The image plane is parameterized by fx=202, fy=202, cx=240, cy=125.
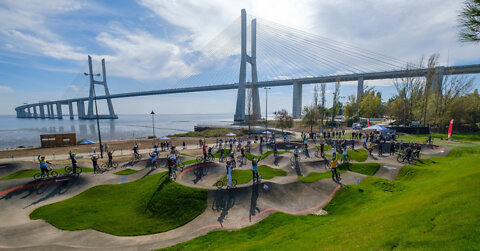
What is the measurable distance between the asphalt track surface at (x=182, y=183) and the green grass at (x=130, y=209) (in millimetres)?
463

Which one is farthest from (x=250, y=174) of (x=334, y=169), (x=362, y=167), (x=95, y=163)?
(x=95, y=163)

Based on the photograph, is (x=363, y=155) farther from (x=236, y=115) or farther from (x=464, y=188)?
(x=236, y=115)

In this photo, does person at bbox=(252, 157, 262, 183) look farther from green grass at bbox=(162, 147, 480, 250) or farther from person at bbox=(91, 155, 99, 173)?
person at bbox=(91, 155, 99, 173)

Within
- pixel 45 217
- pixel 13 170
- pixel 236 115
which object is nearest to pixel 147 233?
pixel 45 217

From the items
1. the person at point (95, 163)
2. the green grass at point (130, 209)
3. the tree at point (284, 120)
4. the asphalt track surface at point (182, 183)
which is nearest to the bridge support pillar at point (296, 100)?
the tree at point (284, 120)

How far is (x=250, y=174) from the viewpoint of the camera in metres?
18.0

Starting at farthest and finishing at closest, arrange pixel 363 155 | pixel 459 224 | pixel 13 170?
pixel 363 155
pixel 13 170
pixel 459 224

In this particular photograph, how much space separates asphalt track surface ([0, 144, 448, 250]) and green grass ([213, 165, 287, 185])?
4.16ft

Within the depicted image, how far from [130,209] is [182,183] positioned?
3.60 meters

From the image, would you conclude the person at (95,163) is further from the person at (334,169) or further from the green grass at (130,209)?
the person at (334,169)

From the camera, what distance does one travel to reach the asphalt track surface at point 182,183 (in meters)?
9.72

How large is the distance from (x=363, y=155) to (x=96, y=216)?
2711cm

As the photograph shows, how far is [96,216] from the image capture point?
1174 centimetres

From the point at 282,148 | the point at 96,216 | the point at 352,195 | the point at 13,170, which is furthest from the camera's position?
the point at 282,148
